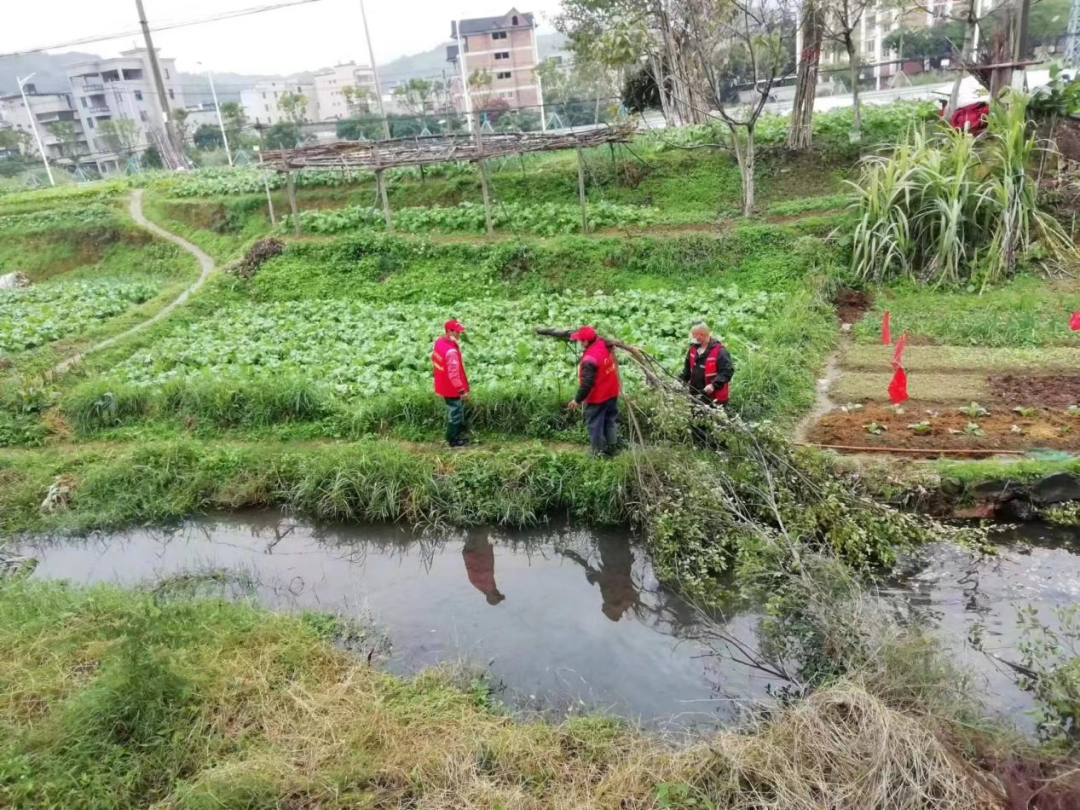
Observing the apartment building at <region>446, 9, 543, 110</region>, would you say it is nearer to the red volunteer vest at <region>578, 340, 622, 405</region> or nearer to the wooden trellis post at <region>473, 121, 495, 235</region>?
the wooden trellis post at <region>473, 121, 495, 235</region>

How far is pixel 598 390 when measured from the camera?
8.07 meters

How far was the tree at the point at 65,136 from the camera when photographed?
5125 centimetres

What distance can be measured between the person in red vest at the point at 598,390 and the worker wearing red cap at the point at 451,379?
1.44 metres

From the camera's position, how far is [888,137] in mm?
16609

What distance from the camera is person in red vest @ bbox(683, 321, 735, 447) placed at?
310 inches

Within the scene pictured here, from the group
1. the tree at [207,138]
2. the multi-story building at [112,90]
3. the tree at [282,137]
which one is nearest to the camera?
the tree at [282,137]

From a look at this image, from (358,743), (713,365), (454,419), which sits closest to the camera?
(358,743)

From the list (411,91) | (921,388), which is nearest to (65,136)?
(411,91)

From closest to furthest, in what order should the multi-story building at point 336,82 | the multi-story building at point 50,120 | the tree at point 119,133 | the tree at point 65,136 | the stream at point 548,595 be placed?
the stream at point 548,595 < the tree at point 119,133 < the tree at point 65,136 < the multi-story building at point 50,120 < the multi-story building at point 336,82

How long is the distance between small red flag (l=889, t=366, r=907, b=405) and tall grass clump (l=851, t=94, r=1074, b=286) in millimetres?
4388

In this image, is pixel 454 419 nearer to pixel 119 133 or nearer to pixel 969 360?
pixel 969 360

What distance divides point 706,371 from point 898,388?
2.52 m

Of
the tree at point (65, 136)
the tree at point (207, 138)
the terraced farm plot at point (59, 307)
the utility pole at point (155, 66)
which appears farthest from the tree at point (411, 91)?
the terraced farm plot at point (59, 307)

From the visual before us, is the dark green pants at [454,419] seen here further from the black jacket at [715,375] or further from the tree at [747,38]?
the tree at [747,38]
